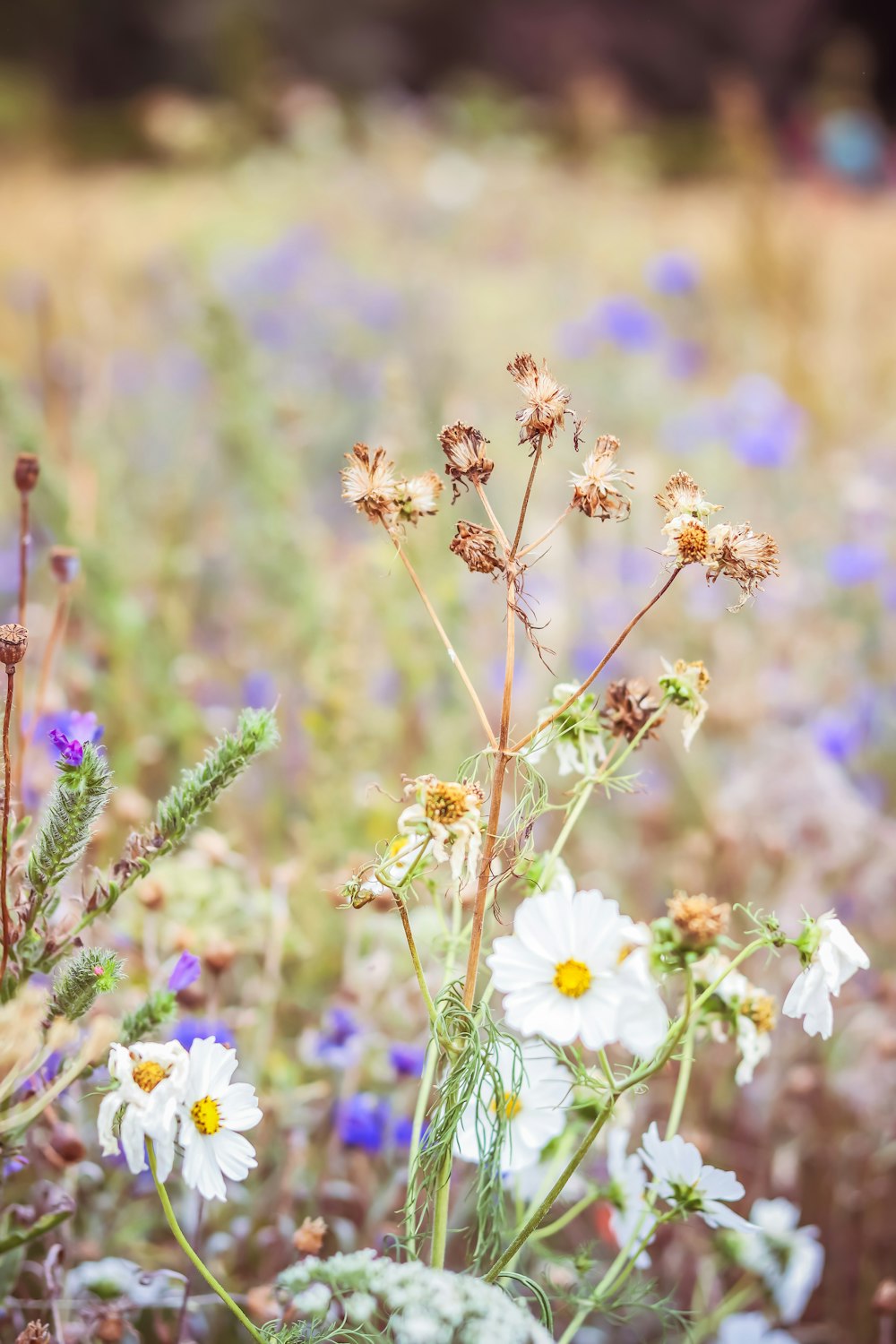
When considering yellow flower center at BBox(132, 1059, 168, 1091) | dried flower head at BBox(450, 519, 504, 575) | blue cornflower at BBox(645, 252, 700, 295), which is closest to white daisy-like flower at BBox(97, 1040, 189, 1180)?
yellow flower center at BBox(132, 1059, 168, 1091)

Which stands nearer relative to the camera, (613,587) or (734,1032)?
(734,1032)

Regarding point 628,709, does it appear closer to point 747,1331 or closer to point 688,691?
point 688,691

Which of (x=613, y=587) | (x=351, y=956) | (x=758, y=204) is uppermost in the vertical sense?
(x=758, y=204)

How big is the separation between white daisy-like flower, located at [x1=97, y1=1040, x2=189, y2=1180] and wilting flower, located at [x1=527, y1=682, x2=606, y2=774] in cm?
24

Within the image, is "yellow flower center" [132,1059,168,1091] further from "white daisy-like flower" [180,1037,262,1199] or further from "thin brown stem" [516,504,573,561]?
"thin brown stem" [516,504,573,561]

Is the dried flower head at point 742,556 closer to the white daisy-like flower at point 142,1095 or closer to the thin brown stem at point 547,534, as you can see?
the thin brown stem at point 547,534

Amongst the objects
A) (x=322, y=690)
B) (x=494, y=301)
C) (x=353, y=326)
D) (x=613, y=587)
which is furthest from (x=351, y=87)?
(x=322, y=690)

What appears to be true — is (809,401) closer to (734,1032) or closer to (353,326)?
(353,326)

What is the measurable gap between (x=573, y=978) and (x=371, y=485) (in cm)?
28

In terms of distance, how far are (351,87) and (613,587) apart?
34.5 ft

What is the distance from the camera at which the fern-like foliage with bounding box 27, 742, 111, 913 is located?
562 millimetres

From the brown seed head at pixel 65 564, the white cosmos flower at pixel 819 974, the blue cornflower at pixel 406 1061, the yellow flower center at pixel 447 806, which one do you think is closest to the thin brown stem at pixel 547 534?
the yellow flower center at pixel 447 806

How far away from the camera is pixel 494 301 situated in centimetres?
373

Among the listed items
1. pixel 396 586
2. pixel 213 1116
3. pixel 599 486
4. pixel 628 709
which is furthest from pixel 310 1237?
pixel 396 586
